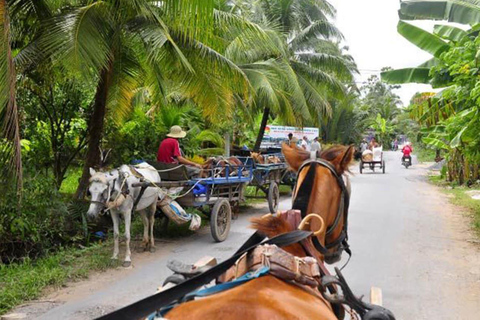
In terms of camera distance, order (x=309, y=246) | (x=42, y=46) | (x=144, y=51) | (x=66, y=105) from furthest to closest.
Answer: (x=66, y=105) → (x=144, y=51) → (x=42, y=46) → (x=309, y=246)

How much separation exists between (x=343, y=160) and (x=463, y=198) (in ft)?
44.9

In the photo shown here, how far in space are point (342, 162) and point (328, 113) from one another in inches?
645

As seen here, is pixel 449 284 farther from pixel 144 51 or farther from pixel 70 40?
pixel 144 51

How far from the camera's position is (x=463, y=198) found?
15570mm

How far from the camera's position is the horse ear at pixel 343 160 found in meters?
3.56

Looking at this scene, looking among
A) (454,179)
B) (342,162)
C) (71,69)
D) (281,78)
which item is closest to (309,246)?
(342,162)

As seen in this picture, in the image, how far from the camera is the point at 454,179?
67.9 ft

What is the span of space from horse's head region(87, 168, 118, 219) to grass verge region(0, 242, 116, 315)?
2.82 ft

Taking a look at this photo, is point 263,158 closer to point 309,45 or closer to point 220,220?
point 220,220

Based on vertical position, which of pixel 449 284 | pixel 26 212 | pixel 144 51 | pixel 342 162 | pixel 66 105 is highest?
pixel 144 51

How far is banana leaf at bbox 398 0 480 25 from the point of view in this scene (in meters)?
11.1

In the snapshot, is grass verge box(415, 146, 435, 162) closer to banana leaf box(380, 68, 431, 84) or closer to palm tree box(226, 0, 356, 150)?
palm tree box(226, 0, 356, 150)

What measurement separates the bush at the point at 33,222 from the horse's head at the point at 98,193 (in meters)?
0.94

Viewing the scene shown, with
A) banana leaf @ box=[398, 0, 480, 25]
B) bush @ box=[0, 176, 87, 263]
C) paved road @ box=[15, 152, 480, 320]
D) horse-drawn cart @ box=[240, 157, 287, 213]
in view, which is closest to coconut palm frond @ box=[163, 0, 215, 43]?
bush @ box=[0, 176, 87, 263]
